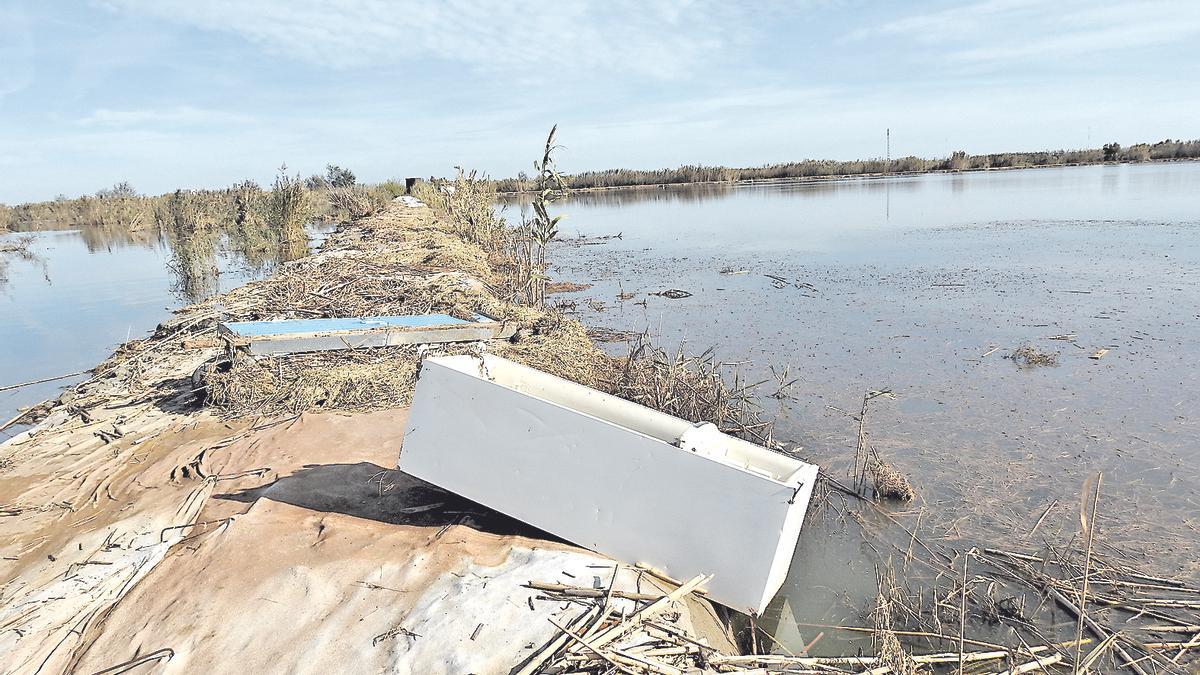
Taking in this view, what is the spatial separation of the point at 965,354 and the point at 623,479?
554 centimetres

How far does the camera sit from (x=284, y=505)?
350cm

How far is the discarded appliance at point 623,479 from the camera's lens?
2670 mm

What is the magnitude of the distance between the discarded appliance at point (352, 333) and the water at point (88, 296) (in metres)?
2.22

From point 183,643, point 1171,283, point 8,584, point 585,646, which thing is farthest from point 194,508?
point 1171,283

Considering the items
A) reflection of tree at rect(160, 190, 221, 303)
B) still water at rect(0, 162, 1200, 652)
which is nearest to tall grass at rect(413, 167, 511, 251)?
still water at rect(0, 162, 1200, 652)

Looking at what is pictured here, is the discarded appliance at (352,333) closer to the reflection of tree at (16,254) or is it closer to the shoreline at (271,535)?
the shoreline at (271,535)

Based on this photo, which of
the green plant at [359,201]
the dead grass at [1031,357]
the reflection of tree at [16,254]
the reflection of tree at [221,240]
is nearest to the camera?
the dead grass at [1031,357]

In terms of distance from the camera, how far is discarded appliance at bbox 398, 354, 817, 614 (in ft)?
8.76

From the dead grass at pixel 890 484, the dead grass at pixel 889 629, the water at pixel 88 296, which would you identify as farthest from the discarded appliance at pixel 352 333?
the dead grass at pixel 889 629

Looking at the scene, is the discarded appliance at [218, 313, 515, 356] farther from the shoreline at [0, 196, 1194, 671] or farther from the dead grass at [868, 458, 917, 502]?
the dead grass at [868, 458, 917, 502]

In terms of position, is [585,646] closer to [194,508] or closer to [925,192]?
[194,508]

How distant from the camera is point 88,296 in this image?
40.0ft

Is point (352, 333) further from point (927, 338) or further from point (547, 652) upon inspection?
point (927, 338)

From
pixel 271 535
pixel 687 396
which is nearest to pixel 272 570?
pixel 271 535
